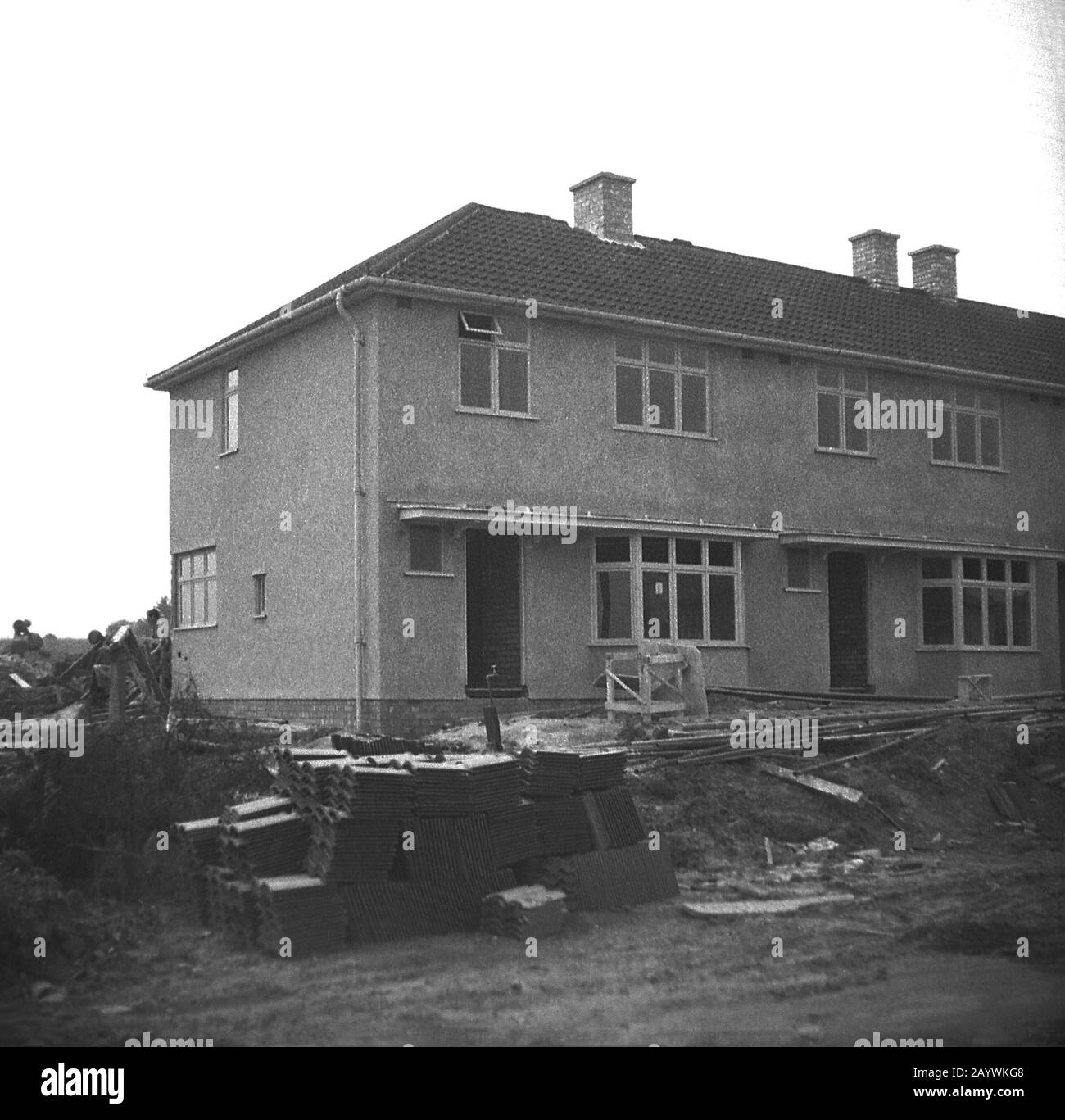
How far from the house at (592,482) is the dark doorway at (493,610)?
0.12 feet

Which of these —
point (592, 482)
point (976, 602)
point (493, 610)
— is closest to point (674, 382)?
point (592, 482)

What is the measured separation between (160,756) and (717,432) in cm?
1129

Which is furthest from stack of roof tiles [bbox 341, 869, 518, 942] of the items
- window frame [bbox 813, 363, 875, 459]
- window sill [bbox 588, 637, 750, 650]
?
window frame [bbox 813, 363, 875, 459]

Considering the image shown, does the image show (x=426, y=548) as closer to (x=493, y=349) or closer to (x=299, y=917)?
(x=493, y=349)

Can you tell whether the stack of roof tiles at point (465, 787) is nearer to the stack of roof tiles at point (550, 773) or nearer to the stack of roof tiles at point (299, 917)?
the stack of roof tiles at point (550, 773)

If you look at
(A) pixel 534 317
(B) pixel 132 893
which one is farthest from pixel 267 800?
(A) pixel 534 317

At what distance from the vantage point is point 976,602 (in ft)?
83.7

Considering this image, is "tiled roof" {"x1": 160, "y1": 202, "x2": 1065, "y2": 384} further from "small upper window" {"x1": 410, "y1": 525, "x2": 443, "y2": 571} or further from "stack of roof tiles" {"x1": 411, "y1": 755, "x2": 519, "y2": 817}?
"stack of roof tiles" {"x1": 411, "y1": 755, "x2": 519, "y2": 817}

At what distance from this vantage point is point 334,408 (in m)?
20.4

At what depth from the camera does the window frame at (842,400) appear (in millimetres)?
23938

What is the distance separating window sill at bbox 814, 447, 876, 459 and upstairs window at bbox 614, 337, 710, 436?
238 cm

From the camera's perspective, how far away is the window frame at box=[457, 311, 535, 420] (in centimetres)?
2023

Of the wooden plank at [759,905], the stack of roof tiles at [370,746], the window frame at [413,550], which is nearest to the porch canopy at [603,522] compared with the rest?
the window frame at [413,550]

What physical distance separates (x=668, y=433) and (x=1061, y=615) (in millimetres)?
10101
